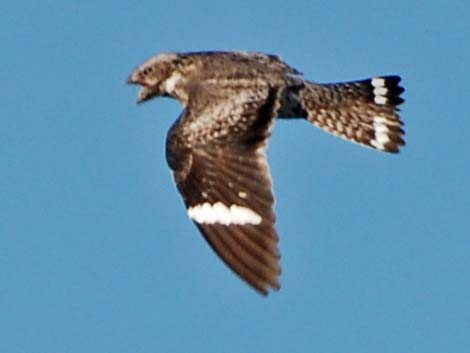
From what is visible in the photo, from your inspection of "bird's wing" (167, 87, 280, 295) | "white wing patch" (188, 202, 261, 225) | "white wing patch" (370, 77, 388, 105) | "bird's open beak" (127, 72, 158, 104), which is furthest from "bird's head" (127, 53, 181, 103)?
"white wing patch" (188, 202, 261, 225)

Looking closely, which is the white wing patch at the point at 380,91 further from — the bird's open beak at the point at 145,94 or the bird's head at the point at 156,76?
the bird's open beak at the point at 145,94

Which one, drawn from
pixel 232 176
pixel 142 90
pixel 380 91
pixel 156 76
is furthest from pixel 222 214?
pixel 380 91

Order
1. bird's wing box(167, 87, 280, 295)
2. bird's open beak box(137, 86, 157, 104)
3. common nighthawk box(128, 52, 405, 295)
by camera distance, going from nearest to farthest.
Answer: bird's wing box(167, 87, 280, 295) → common nighthawk box(128, 52, 405, 295) → bird's open beak box(137, 86, 157, 104)

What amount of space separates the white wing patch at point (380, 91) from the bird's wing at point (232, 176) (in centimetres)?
163

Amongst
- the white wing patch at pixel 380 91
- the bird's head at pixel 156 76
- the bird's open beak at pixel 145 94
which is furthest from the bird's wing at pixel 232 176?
the white wing patch at pixel 380 91

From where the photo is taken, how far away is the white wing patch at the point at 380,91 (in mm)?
18703

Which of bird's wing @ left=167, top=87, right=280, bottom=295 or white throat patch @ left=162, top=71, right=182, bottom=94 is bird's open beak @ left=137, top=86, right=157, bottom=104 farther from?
bird's wing @ left=167, top=87, right=280, bottom=295

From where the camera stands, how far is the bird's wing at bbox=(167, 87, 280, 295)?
15344 millimetres

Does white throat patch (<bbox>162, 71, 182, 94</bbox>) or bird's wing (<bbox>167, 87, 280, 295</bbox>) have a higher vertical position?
white throat patch (<bbox>162, 71, 182, 94</bbox>)

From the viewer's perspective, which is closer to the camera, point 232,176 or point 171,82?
point 232,176

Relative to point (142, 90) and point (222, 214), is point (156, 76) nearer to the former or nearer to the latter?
point (142, 90)

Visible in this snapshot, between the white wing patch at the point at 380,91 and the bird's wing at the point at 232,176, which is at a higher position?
the white wing patch at the point at 380,91

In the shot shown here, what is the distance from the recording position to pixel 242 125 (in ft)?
54.7

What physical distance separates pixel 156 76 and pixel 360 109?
163 centimetres
